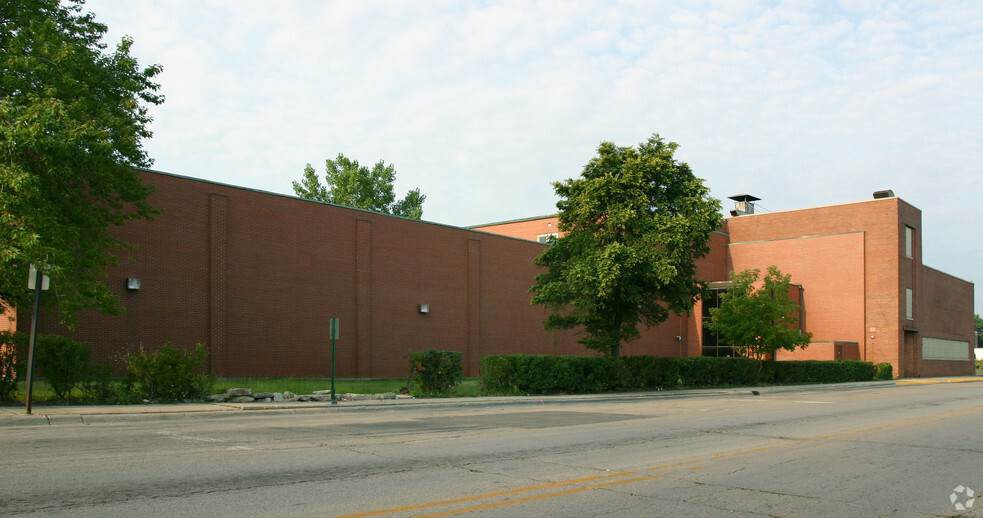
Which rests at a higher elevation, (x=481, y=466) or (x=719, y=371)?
(x=481, y=466)

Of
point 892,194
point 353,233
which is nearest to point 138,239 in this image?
point 353,233

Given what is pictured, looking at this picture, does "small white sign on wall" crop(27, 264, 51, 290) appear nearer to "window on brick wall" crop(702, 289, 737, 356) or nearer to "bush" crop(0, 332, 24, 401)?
"bush" crop(0, 332, 24, 401)

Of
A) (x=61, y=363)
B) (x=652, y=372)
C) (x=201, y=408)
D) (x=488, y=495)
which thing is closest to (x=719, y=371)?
(x=652, y=372)

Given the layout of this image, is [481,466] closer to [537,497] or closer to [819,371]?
[537,497]

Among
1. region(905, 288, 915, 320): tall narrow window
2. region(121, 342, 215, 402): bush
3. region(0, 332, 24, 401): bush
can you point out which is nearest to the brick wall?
region(0, 332, 24, 401): bush

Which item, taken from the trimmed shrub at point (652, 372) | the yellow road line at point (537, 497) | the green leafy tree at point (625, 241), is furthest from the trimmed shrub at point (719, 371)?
the yellow road line at point (537, 497)

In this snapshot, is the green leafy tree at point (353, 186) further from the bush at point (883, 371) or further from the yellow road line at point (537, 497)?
the yellow road line at point (537, 497)

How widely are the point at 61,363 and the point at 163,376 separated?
7.40 feet

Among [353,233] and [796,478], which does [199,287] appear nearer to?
[353,233]

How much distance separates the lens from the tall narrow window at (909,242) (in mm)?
54719

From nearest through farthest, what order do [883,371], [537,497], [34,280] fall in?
[537,497]
[34,280]
[883,371]

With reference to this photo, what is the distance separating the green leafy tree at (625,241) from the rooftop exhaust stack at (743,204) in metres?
39.6

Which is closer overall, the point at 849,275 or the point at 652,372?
the point at 652,372

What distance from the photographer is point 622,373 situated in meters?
28.3
